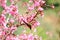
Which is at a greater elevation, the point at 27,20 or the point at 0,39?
the point at 27,20

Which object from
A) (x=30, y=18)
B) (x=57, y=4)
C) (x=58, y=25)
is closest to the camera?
(x=30, y=18)

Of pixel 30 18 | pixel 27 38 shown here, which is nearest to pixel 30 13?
pixel 30 18

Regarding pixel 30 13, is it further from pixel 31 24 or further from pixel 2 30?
pixel 2 30

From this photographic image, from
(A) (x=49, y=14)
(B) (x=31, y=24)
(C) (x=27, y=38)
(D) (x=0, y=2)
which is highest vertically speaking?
(D) (x=0, y=2)

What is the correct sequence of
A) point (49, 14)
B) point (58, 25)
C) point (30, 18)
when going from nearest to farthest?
point (30, 18)
point (58, 25)
point (49, 14)

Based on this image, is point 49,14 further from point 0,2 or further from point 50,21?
point 0,2

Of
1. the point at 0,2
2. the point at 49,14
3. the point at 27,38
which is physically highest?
the point at 0,2

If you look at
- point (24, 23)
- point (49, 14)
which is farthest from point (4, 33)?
point (49, 14)

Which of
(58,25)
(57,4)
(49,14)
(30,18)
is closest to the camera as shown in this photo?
(30,18)

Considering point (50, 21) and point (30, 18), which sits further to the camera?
point (50, 21)
